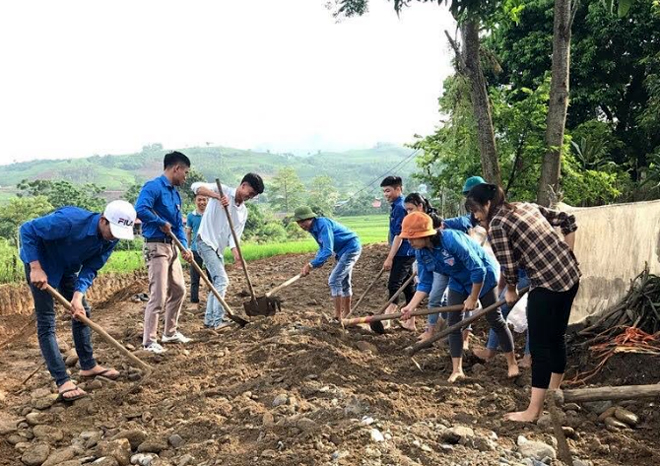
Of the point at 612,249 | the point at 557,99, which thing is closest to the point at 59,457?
the point at 612,249

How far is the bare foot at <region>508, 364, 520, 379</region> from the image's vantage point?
14.2 feet

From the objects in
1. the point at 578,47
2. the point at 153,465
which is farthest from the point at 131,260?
the point at 578,47

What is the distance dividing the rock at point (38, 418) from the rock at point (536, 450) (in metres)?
3.04

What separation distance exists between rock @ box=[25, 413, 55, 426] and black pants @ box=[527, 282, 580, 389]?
3.21 meters

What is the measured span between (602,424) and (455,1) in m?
2.92

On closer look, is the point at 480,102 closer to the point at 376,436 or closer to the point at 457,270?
the point at 457,270

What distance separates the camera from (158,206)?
17.0ft

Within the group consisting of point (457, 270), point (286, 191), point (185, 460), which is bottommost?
point (286, 191)

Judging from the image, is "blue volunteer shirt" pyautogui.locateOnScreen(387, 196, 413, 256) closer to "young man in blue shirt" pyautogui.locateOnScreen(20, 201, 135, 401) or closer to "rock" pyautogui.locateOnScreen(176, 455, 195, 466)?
"young man in blue shirt" pyautogui.locateOnScreen(20, 201, 135, 401)

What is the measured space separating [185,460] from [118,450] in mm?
485

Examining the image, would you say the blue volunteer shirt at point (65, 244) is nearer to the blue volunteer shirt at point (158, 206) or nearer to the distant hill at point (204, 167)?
the blue volunteer shirt at point (158, 206)

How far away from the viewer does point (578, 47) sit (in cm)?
1480

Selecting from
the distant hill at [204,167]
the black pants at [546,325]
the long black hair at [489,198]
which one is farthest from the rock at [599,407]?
the distant hill at [204,167]

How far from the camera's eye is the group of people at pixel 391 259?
3336 millimetres
